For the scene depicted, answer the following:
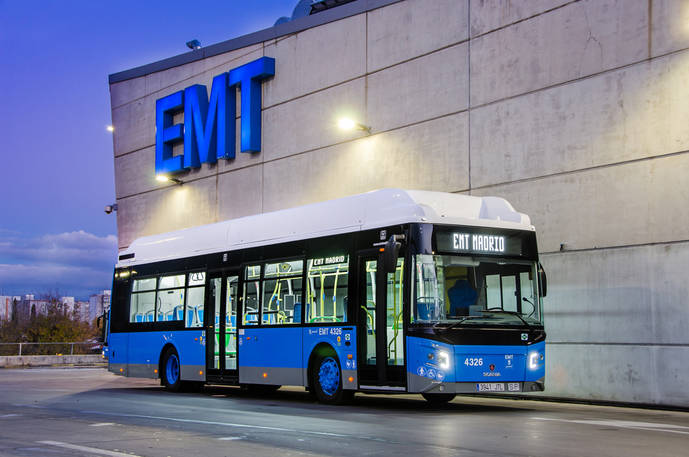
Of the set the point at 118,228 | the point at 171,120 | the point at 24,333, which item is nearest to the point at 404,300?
the point at 171,120

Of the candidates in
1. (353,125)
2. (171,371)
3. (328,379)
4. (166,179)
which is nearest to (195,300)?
(171,371)

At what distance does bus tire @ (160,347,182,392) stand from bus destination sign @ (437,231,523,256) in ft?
28.4

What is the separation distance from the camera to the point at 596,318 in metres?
17.6

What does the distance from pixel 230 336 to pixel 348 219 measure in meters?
4.49

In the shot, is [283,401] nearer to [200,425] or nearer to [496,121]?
[200,425]

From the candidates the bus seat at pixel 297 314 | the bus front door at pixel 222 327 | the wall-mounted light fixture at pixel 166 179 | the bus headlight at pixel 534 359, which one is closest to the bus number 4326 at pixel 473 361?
the bus headlight at pixel 534 359

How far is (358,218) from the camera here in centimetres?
1530

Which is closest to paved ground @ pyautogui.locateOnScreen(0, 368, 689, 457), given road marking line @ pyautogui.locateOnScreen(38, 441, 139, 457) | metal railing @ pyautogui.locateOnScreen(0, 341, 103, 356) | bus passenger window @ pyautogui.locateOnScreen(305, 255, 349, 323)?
road marking line @ pyautogui.locateOnScreen(38, 441, 139, 457)

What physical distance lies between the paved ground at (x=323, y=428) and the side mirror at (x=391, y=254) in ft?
7.42

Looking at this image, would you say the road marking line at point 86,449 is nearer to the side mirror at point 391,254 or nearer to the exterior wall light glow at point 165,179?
the side mirror at point 391,254

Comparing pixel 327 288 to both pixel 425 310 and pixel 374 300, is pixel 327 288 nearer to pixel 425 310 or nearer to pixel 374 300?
pixel 374 300

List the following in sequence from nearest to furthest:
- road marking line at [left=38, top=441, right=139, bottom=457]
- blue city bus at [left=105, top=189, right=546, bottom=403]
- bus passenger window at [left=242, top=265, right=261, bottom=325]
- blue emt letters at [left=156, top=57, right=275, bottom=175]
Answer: road marking line at [left=38, top=441, right=139, bottom=457] → blue city bus at [left=105, top=189, right=546, bottom=403] → bus passenger window at [left=242, top=265, right=261, bottom=325] → blue emt letters at [left=156, top=57, right=275, bottom=175]

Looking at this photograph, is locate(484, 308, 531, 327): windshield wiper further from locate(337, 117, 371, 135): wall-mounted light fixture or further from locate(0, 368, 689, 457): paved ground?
locate(337, 117, 371, 135): wall-mounted light fixture

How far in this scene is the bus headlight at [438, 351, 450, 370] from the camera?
13447 millimetres
